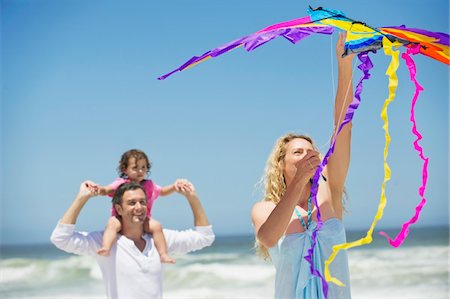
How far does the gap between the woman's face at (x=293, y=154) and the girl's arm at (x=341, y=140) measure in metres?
0.16

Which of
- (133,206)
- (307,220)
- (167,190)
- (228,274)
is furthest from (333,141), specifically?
(228,274)

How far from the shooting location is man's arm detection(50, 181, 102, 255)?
182 inches

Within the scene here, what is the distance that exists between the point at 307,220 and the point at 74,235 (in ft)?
6.58

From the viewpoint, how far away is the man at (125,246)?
4637 mm

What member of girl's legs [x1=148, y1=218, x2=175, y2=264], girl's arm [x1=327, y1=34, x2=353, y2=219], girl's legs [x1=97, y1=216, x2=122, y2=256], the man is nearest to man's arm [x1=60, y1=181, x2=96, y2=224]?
the man

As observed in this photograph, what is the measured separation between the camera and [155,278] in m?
4.73

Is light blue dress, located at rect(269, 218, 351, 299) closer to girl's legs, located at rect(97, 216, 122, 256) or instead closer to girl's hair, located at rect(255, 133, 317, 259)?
girl's hair, located at rect(255, 133, 317, 259)

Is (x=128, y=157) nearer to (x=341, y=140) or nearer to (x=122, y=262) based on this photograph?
(x=122, y=262)

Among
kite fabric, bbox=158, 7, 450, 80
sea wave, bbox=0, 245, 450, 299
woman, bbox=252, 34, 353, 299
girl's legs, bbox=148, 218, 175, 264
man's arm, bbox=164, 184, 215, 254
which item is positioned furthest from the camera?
sea wave, bbox=0, 245, 450, 299

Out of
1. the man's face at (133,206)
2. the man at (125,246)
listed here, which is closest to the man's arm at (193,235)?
the man at (125,246)

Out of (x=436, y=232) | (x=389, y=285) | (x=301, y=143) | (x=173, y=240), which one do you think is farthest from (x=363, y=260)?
(x=301, y=143)

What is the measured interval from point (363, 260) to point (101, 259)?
42.1 feet

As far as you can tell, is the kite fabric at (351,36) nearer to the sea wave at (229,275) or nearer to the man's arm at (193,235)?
the man's arm at (193,235)

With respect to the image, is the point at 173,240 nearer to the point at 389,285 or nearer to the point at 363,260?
the point at 389,285
